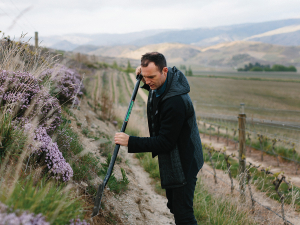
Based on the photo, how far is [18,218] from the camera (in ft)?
4.15

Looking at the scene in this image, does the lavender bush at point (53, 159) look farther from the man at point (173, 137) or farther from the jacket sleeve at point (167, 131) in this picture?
the jacket sleeve at point (167, 131)

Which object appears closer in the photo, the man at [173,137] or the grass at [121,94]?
the man at [173,137]

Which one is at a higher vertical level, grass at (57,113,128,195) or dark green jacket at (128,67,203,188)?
dark green jacket at (128,67,203,188)

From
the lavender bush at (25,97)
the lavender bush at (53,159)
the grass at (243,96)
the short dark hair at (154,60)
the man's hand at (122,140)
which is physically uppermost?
the short dark hair at (154,60)

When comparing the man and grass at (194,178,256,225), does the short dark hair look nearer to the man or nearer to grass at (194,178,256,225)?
the man

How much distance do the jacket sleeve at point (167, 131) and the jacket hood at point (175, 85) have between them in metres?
0.05

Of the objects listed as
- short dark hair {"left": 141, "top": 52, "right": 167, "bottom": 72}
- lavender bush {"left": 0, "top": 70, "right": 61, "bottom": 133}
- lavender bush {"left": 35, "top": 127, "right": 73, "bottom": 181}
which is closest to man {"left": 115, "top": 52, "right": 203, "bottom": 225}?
short dark hair {"left": 141, "top": 52, "right": 167, "bottom": 72}

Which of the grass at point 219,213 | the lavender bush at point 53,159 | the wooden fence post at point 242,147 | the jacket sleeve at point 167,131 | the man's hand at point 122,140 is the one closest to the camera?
the jacket sleeve at point 167,131

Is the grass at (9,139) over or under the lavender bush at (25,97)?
under

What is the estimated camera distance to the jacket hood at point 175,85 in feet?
7.30

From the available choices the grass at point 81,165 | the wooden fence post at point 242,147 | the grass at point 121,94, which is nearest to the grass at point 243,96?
the grass at point 121,94

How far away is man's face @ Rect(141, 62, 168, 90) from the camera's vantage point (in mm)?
2201

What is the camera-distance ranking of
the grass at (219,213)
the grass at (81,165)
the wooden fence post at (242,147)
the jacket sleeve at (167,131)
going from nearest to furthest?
the jacket sleeve at (167,131) < the grass at (81,165) < the grass at (219,213) < the wooden fence post at (242,147)

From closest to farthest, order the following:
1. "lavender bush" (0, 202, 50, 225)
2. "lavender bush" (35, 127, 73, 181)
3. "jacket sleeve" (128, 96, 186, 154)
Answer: "lavender bush" (0, 202, 50, 225) < "jacket sleeve" (128, 96, 186, 154) < "lavender bush" (35, 127, 73, 181)
